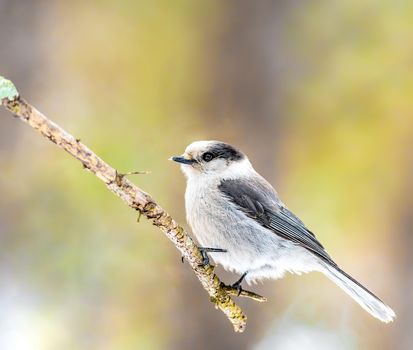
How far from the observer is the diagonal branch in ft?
6.53

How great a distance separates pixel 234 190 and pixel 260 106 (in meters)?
2.42

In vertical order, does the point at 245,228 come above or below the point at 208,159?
below

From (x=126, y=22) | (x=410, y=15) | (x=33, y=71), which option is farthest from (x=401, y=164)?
(x=33, y=71)

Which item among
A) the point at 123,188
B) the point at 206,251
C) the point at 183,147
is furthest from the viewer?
the point at 183,147

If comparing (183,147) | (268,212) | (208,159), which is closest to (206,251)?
(268,212)

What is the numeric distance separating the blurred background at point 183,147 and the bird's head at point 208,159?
5.27 ft

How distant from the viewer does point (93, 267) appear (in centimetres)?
586

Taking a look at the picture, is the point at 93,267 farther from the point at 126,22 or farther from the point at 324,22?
the point at 324,22

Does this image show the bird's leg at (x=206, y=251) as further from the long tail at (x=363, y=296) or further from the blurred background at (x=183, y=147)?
the blurred background at (x=183, y=147)

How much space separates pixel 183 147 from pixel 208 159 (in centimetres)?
216

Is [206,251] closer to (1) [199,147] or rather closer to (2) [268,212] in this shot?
(2) [268,212]

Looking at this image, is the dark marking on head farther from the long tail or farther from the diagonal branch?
the diagonal branch

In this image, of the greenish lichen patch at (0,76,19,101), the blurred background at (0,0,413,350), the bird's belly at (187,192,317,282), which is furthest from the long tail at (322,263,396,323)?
the greenish lichen patch at (0,76,19,101)

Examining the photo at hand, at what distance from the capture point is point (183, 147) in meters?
6.09
